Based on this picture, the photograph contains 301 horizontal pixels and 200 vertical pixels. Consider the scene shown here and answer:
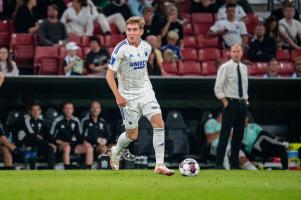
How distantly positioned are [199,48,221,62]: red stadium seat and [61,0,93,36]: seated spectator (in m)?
2.65

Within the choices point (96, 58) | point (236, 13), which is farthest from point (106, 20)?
point (236, 13)

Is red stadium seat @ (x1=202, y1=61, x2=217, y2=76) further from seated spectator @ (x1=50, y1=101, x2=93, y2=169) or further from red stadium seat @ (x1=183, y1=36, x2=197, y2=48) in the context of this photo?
seated spectator @ (x1=50, y1=101, x2=93, y2=169)

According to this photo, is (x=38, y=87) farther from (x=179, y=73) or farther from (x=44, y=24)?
(x=179, y=73)

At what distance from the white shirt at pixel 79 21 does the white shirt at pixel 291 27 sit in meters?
4.84

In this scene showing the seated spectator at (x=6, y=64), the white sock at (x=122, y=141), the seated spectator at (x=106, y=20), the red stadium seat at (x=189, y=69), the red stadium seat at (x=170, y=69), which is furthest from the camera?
the seated spectator at (x=106, y=20)

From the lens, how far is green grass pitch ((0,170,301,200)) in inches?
401

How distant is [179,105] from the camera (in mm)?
21703

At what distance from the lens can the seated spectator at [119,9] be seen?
73.0 feet

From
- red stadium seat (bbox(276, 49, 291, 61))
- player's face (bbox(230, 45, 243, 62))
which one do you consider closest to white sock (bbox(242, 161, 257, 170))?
player's face (bbox(230, 45, 243, 62))

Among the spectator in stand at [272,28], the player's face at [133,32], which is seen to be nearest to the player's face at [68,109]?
the spectator in stand at [272,28]

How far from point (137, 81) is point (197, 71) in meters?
6.81

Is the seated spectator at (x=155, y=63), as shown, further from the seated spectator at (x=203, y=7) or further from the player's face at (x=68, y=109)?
the seated spectator at (x=203, y=7)

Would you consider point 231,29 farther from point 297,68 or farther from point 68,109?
point 68,109

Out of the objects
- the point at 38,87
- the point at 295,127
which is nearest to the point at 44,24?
the point at 38,87
